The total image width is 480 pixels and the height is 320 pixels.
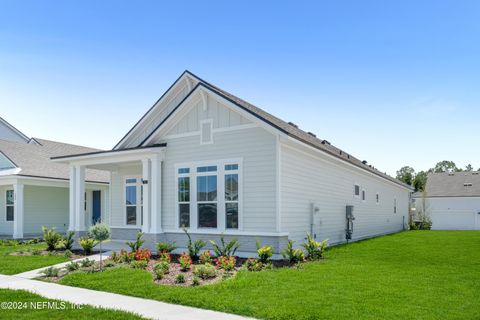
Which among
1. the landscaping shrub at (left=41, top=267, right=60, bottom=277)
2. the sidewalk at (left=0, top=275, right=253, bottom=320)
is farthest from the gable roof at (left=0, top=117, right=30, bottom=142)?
the sidewalk at (left=0, top=275, right=253, bottom=320)

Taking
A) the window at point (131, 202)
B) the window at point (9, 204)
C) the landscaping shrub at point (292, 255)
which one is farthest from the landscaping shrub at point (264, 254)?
the window at point (9, 204)

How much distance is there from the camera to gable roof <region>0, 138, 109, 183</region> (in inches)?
815

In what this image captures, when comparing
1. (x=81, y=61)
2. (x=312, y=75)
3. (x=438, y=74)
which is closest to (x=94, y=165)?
(x=81, y=61)

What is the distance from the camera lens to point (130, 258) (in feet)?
37.6

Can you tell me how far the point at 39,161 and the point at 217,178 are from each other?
13653mm

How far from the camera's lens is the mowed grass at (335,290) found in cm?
642

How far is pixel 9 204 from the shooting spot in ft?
71.1

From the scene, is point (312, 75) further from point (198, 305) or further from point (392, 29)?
point (198, 305)

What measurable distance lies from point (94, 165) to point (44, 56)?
4.67m

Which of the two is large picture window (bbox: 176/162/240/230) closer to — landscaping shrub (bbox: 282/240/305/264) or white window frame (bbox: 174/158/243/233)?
white window frame (bbox: 174/158/243/233)

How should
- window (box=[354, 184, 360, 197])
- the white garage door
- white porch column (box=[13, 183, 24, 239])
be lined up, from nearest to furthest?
white porch column (box=[13, 183, 24, 239])
window (box=[354, 184, 360, 197])
the white garage door

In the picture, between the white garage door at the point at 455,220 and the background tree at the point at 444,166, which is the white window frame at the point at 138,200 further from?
the background tree at the point at 444,166

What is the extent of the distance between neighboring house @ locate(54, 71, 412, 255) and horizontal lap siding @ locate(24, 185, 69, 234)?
238 inches

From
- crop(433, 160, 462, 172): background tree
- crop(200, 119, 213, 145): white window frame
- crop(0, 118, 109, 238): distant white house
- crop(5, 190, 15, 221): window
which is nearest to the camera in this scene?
crop(200, 119, 213, 145): white window frame
